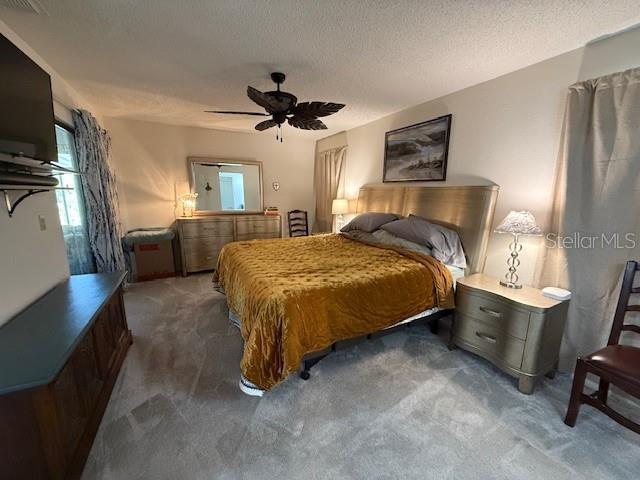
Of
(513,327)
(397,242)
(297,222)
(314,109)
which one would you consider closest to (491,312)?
(513,327)

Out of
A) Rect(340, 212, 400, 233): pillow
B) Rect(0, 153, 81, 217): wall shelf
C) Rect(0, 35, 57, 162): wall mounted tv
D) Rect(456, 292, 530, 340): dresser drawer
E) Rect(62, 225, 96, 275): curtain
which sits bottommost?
Rect(456, 292, 530, 340): dresser drawer

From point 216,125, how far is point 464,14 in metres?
3.79

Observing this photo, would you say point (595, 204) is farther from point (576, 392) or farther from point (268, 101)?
point (268, 101)

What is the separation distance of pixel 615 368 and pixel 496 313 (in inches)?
26.4

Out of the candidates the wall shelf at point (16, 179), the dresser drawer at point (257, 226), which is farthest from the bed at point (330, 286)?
the dresser drawer at point (257, 226)

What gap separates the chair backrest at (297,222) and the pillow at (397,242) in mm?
2415

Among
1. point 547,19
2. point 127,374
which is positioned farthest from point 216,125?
point 547,19

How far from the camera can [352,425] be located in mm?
1602

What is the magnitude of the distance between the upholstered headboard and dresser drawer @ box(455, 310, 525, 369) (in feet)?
2.11

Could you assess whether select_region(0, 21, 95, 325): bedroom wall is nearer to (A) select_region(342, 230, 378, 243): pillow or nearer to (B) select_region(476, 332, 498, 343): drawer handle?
(A) select_region(342, 230, 378, 243): pillow

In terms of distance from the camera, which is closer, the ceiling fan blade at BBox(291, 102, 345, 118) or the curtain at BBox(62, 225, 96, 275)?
the ceiling fan blade at BBox(291, 102, 345, 118)

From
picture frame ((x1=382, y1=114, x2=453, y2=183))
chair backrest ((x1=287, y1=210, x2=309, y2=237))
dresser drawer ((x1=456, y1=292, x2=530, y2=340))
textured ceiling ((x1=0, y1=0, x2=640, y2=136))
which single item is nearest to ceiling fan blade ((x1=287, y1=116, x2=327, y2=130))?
textured ceiling ((x1=0, y1=0, x2=640, y2=136))

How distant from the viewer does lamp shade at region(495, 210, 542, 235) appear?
6.50ft

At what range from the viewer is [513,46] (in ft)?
6.36
